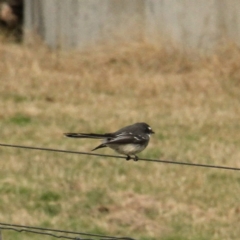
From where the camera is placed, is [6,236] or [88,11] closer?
[6,236]

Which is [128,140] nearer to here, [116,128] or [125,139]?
[125,139]

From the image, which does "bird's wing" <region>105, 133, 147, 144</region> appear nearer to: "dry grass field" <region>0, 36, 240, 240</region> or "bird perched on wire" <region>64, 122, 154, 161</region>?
"bird perched on wire" <region>64, 122, 154, 161</region>

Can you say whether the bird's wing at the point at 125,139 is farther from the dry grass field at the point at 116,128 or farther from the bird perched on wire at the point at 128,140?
the dry grass field at the point at 116,128

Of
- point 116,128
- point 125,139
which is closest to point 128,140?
point 125,139

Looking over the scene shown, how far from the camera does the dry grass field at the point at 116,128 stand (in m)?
8.01

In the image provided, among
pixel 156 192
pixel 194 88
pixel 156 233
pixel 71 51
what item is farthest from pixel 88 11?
pixel 156 233

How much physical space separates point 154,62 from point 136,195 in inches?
223

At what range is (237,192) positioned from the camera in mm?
8656

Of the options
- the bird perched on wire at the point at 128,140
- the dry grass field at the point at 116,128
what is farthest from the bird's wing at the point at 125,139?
the dry grass field at the point at 116,128

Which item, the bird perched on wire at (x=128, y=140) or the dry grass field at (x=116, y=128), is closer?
the bird perched on wire at (x=128, y=140)

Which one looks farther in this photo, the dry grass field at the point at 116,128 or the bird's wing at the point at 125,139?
the dry grass field at the point at 116,128

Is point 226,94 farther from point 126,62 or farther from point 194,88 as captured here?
point 126,62

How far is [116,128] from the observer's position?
1084cm

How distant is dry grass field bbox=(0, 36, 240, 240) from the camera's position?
26.3 ft
